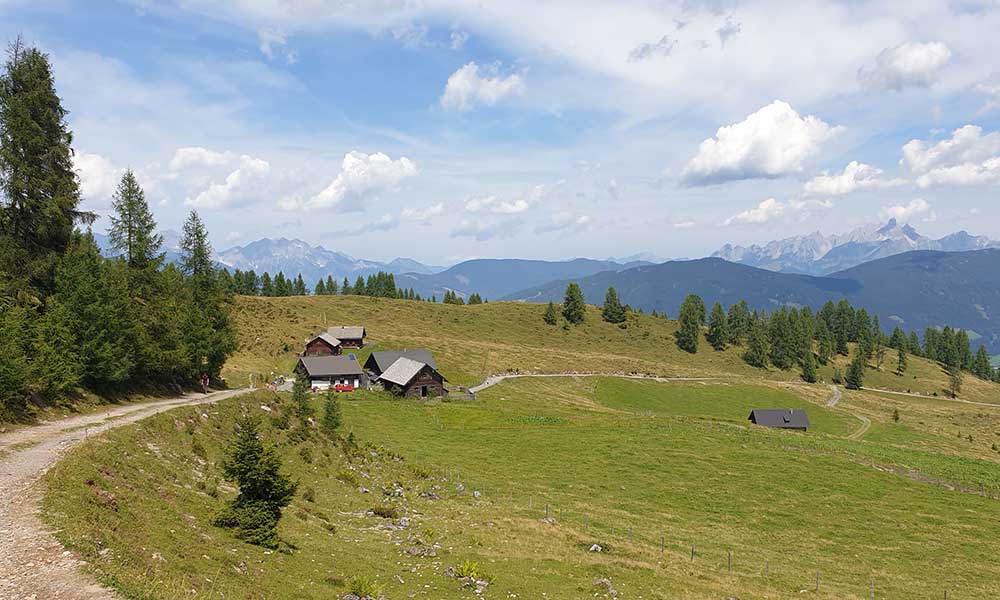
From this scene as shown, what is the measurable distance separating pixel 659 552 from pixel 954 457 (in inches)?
2388

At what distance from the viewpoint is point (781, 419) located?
94.1 m

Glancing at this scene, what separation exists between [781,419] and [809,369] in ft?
282

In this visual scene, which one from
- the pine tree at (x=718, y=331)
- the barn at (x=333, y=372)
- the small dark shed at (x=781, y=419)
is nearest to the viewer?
the barn at (x=333, y=372)

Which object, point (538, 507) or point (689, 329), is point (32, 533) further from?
point (689, 329)

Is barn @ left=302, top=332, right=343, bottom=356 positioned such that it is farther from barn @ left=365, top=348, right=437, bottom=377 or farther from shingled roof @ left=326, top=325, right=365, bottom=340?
barn @ left=365, top=348, right=437, bottom=377

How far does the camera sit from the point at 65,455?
2069cm

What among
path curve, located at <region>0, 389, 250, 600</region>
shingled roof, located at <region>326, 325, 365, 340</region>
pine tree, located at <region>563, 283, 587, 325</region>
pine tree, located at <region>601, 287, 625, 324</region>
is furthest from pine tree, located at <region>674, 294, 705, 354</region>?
path curve, located at <region>0, 389, 250, 600</region>

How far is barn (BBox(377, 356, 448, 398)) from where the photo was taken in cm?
8525

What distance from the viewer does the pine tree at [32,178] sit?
117 feet

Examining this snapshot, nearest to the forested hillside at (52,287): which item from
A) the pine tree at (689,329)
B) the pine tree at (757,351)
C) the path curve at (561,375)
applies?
the path curve at (561,375)

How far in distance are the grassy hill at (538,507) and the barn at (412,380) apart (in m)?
5.00

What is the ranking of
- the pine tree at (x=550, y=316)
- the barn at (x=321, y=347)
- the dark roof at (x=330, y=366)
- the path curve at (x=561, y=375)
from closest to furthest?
1. the dark roof at (x=330, y=366)
2. the path curve at (x=561, y=375)
3. the barn at (x=321, y=347)
4. the pine tree at (x=550, y=316)

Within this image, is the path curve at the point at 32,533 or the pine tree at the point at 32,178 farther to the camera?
the pine tree at the point at 32,178

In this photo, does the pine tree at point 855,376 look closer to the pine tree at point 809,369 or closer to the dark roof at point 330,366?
the pine tree at point 809,369
